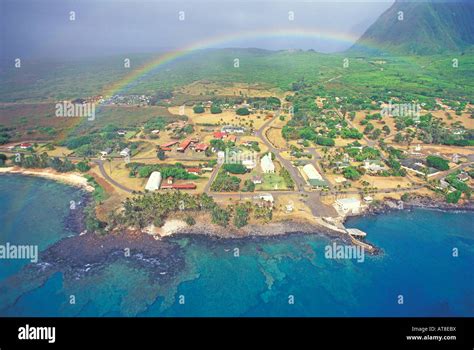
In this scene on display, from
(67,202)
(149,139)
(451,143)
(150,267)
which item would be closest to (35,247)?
(67,202)

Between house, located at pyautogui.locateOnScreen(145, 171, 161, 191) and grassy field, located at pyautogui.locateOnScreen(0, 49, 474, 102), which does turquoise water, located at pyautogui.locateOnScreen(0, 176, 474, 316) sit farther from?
grassy field, located at pyautogui.locateOnScreen(0, 49, 474, 102)

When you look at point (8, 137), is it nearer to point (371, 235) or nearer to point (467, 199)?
point (371, 235)

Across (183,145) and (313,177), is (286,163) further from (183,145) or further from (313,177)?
(183,145)

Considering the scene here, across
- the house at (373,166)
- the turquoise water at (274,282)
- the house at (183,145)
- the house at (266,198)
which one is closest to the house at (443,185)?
the house at (373,166)

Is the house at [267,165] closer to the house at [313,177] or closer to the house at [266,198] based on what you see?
the house at [313,177]

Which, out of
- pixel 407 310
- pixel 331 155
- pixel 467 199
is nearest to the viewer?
pixel 407 310

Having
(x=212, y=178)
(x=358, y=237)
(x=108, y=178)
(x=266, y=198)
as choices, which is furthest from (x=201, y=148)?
(x=358, y=237)
